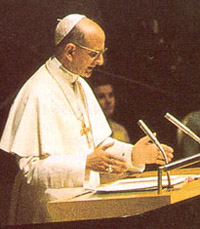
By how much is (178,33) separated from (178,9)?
0.21m

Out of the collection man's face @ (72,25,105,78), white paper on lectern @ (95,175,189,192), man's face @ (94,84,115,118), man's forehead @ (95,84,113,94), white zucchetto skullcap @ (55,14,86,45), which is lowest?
white paper on lectern @ (95,175,189,192)

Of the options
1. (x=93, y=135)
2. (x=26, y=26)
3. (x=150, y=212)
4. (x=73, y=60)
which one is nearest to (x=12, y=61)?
(x=26, y=26)

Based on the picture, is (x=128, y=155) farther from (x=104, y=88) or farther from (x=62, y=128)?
(x=104, y=88)

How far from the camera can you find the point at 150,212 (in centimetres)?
211

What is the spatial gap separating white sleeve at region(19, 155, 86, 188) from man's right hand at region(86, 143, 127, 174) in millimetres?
115

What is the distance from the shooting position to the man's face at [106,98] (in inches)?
160

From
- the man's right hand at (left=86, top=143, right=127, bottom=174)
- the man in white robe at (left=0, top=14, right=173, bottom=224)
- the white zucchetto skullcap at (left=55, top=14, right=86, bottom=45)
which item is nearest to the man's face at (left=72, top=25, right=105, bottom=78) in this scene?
the man in white robe at (left=0, top=14, right=173, bottom=224)

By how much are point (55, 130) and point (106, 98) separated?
1078 mm

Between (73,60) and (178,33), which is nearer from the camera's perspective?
(73,60)

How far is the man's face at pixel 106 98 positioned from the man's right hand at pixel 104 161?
1.46 m

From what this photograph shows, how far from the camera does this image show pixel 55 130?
312cm

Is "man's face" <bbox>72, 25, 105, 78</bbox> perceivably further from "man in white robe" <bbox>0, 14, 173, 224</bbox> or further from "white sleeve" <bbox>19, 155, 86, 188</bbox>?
"white sleeve" <bbox>19, 155, 86, 188</bbox>

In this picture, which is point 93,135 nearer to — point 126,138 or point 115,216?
point 126,138

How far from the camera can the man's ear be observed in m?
3.24
